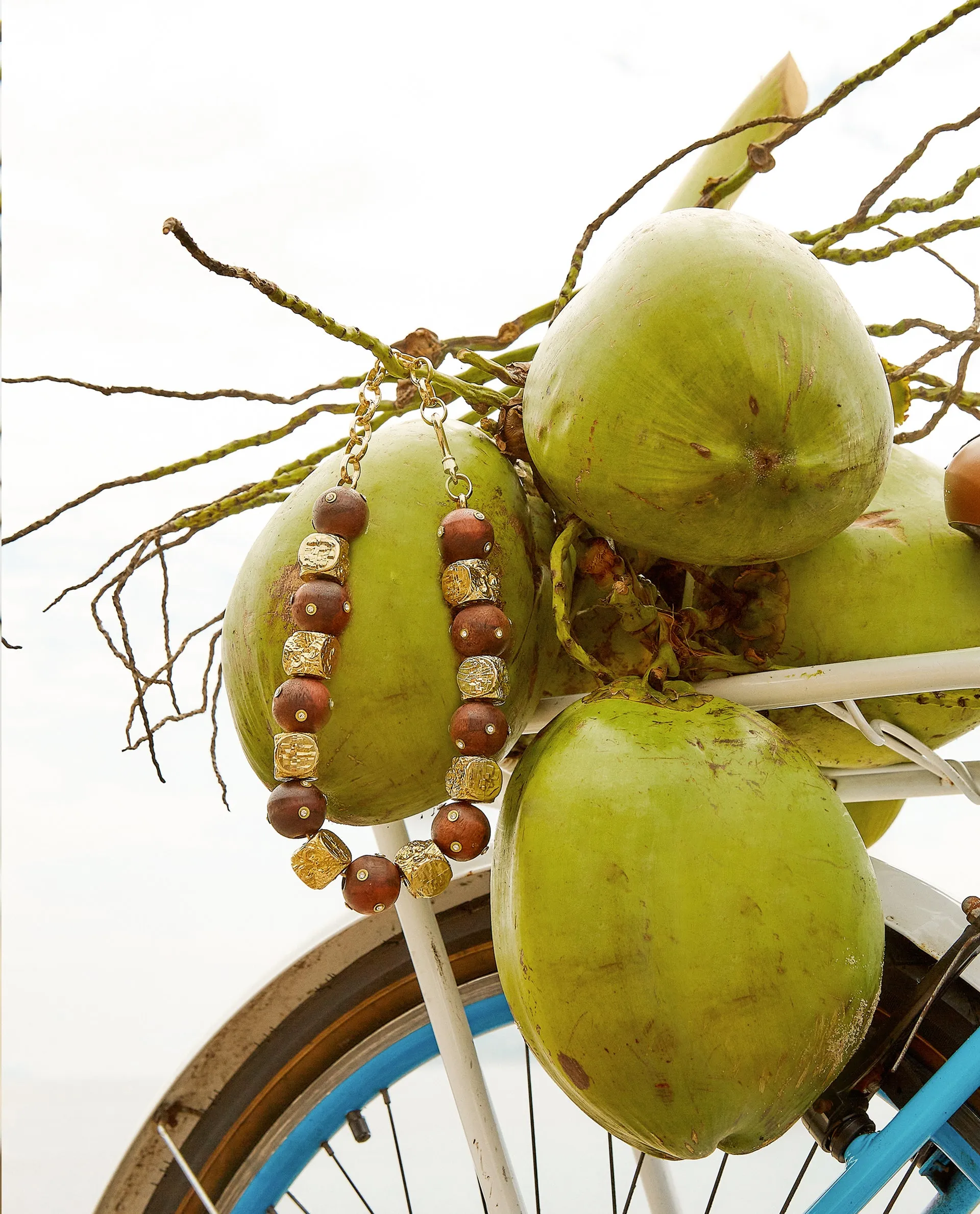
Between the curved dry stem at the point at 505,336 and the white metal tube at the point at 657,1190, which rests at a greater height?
the curved dry stem at the point at 505,336

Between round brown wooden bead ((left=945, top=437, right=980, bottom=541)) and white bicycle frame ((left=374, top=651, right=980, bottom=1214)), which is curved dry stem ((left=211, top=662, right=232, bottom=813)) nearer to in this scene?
white bicycle frame ((left=374, top=651, right=980, bottom=1214))

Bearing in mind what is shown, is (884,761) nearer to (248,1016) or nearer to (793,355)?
(793,355)

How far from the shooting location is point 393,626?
1.94ft

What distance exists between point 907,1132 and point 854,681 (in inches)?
14.5

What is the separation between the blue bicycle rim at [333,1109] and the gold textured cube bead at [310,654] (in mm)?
545

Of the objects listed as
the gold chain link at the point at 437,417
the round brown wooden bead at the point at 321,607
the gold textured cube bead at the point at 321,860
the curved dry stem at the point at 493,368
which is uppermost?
the curved dry stem at the point at 493,368

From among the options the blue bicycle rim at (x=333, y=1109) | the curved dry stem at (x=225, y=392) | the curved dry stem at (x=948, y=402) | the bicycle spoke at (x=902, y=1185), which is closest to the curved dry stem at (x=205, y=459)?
the curved dry stem at (x=225, y=392)

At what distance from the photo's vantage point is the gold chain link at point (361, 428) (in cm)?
62

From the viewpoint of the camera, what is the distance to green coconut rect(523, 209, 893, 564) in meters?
0.54

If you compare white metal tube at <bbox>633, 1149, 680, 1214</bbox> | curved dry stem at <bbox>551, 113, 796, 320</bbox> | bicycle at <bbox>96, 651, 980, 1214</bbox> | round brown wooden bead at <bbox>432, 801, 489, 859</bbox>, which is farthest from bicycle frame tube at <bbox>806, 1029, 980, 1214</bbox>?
curved dry stem at <bbox>551, 113, 796, 320</bbox>

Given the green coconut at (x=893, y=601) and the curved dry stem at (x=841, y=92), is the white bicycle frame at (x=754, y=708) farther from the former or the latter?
the curved dry stem at (x=841, y=92)

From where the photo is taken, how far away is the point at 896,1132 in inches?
27.8

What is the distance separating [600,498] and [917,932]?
1.65 ft

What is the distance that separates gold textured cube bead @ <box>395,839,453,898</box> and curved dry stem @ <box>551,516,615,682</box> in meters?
0.14
